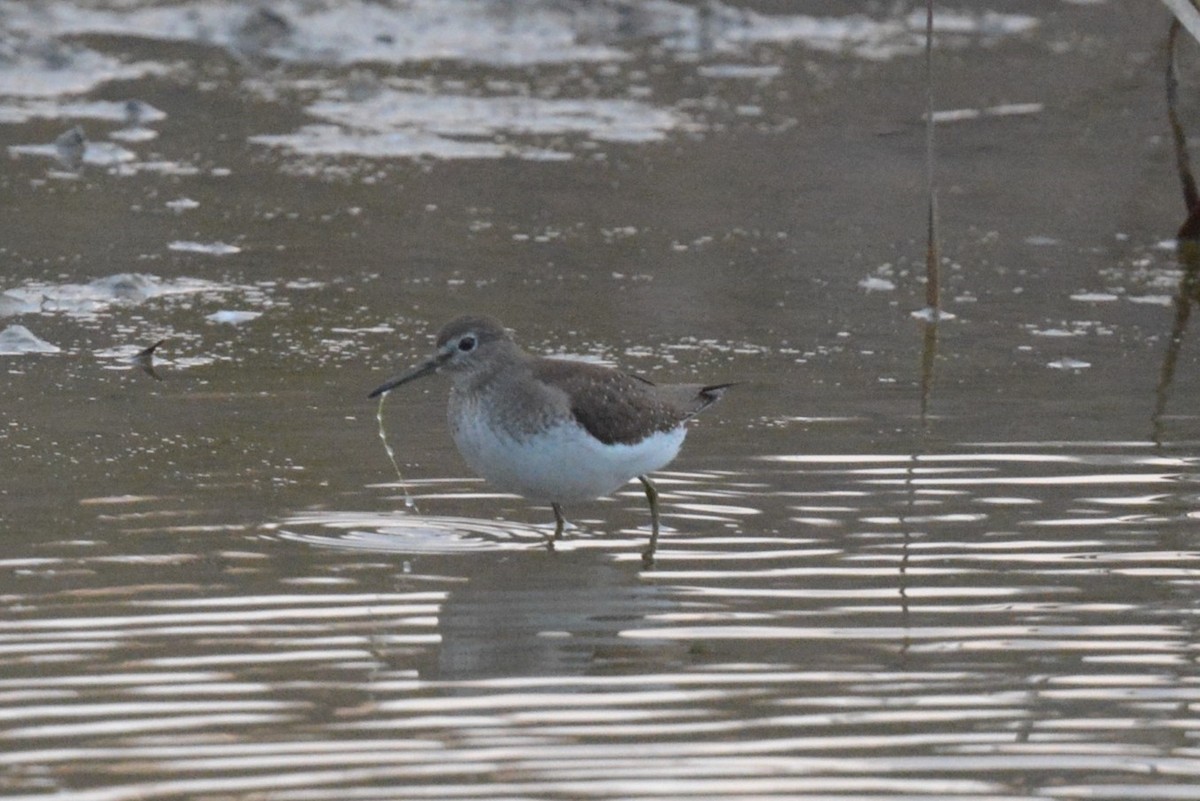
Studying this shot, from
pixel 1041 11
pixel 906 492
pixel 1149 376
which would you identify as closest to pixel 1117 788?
pixel 906 492

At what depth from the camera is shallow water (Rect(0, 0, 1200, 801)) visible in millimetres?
4918

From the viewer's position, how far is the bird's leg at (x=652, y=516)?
21.9 feet

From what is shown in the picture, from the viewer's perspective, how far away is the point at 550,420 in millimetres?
7008

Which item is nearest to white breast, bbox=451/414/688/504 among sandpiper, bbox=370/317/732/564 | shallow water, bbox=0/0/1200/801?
sandpiper, bbox=370/317/732/564

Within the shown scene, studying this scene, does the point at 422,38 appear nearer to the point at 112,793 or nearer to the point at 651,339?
the point at 651,339

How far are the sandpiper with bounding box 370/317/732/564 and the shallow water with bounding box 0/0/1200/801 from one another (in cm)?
20

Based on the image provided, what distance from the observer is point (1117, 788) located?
15.1 ft

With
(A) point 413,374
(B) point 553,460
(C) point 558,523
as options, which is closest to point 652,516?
(C) point 558,523

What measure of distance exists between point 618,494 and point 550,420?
74 centimetres

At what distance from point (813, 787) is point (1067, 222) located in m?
8.27

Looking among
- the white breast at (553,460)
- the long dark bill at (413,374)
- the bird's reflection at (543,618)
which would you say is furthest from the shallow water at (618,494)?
the long dark bill at (413,374)

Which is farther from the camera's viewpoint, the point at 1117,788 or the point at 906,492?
the point at 906,492

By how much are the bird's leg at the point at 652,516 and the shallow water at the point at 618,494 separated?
6cm

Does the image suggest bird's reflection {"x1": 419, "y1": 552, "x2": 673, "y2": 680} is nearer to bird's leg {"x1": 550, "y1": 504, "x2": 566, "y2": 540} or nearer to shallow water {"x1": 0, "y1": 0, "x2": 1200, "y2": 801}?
shallow water {"x1": 0, "y1": 0, "x2": 1200, "y2": 801}
